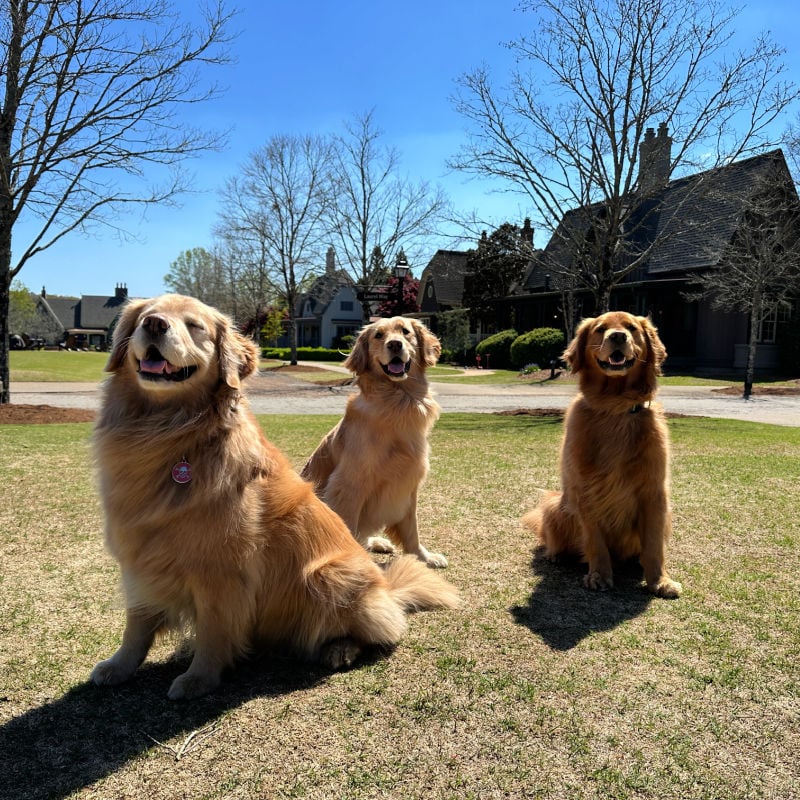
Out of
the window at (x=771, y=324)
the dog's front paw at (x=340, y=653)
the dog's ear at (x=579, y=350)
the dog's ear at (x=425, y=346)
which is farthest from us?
the window at (x=771, y=324)

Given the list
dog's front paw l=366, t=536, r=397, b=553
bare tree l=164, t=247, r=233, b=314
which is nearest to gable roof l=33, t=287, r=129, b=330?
bare tree l=164, t=247, r=233, b=314

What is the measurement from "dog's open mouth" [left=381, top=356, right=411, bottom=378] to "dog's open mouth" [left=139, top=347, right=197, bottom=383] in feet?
6.65

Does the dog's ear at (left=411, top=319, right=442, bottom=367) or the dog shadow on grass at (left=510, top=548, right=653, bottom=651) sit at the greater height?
the dog's ear at (left=411, top=319, right=442, bottom=367)

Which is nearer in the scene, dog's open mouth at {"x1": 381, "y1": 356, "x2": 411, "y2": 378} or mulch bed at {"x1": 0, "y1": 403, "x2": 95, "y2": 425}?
dog's open mouth at {"x1": 381, "y1": 356, "x2": 411, "y2": 378}

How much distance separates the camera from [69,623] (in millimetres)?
3537

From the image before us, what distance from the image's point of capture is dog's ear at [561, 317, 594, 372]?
178 inches

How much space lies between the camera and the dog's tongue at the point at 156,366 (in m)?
2.69

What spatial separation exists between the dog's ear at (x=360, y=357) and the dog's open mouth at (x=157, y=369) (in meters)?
2.10

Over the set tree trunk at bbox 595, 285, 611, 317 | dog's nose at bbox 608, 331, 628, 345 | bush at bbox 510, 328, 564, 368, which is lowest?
dog's nose at bbox 608, 331, 628, 345

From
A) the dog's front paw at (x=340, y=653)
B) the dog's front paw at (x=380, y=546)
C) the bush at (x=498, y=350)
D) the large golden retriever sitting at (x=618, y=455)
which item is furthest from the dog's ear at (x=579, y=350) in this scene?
the bush at (x=498, y=350)

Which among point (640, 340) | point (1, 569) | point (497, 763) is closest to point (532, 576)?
point (640, 340)

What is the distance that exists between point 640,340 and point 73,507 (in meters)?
5.27

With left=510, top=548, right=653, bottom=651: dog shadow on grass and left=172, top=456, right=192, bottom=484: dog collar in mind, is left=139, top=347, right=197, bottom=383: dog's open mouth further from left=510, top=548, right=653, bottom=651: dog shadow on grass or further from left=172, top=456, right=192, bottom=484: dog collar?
left=510, top=548, right=653, bottom=651: dog shadow on grass

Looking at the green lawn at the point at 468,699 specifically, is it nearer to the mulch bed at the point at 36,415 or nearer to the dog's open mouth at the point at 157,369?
the dog's open mouth at the point at 157,369
